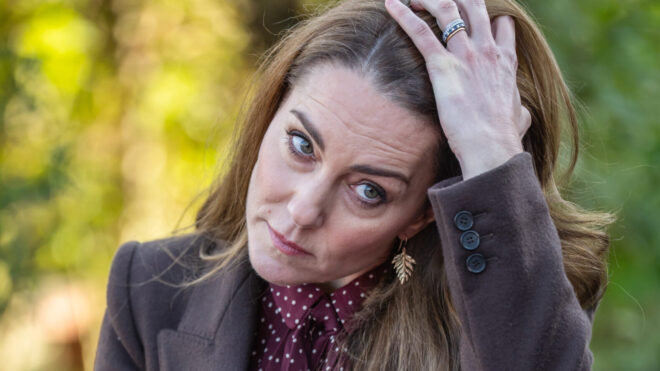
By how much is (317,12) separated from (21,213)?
6.00 feet

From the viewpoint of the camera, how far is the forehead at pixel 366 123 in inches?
72.3

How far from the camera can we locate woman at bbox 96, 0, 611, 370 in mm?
1815

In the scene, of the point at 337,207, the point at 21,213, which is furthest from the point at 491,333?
the point at 21,213

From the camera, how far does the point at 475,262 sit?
1.82 metres

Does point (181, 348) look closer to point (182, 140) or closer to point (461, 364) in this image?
point (461, 364)

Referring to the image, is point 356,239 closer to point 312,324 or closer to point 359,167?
point 359,167

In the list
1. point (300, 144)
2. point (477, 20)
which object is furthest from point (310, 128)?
point (477, 20)

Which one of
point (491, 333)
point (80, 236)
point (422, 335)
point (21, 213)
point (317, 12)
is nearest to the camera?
point (491, 333)

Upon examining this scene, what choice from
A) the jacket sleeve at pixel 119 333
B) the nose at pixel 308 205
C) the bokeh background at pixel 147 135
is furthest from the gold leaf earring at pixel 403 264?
the bokeh background at pixel 147 135

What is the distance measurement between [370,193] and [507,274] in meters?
0.38

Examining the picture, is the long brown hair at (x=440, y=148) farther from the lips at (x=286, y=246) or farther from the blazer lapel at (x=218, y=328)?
the lips at (x=286, y=246)

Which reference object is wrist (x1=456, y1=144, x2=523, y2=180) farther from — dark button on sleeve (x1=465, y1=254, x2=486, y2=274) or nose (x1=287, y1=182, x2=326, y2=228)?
nose (x1=287, y1=182, x2=326, y2=228)

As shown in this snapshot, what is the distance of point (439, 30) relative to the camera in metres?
1.95

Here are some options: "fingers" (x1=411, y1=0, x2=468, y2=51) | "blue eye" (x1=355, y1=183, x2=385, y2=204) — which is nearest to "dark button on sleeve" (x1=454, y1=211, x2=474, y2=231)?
"blue eye" (x1=355, y1=183, x2=385, y2=204)
